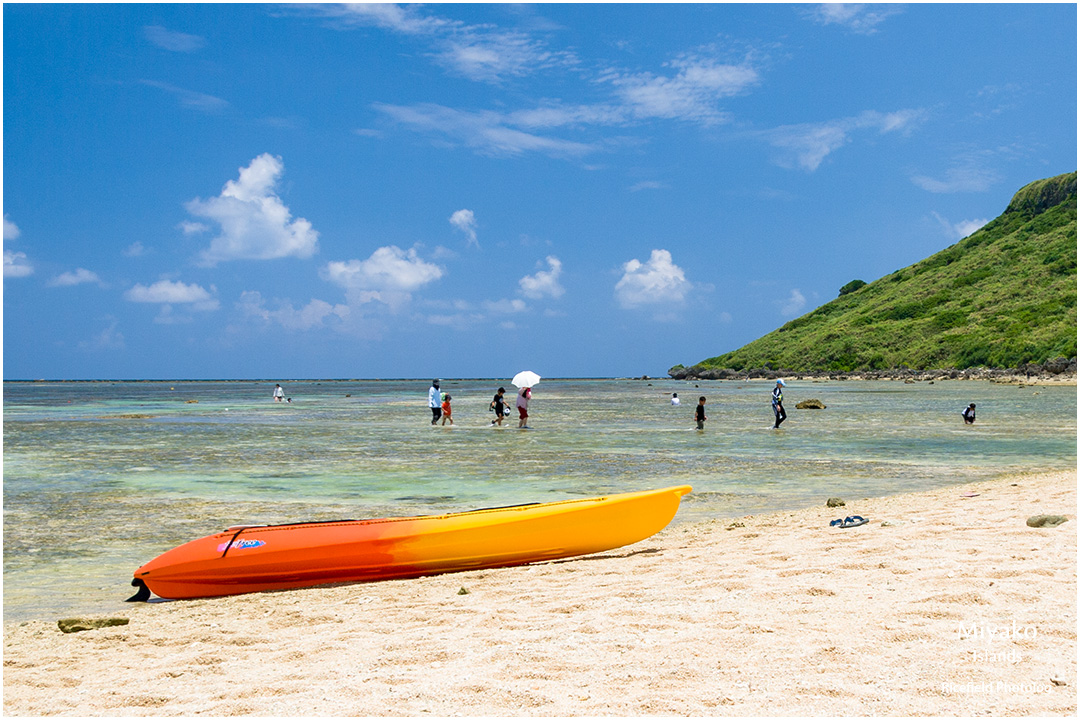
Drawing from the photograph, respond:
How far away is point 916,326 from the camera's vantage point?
410ft

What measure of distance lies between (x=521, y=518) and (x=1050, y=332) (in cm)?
10528

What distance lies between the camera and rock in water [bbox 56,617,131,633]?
21.1 ft

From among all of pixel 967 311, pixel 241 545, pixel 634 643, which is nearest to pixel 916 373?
pixel 967 311

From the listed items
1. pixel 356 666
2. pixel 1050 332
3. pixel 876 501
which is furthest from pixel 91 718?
pixel 1050 332

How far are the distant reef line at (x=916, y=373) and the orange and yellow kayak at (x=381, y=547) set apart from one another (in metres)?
59.6

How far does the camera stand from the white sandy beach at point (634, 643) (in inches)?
169

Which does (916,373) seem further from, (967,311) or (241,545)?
(241,545)

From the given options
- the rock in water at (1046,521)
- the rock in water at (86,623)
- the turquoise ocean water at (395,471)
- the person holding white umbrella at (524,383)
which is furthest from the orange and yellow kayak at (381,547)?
the person holding white umbrella at (524,383)

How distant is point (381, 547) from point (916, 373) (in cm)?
10774

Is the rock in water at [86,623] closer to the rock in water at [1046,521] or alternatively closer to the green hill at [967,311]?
the rock in water at [1046,521]

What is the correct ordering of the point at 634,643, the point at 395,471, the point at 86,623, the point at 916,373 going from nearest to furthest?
the point at 634,643
the point at 86,623
the point at 395,471
the point at 916,373

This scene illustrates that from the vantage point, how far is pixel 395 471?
17.6 meters

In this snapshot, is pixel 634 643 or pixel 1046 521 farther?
pixel 1046 521

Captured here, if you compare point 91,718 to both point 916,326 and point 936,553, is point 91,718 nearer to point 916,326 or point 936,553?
point 936,553
